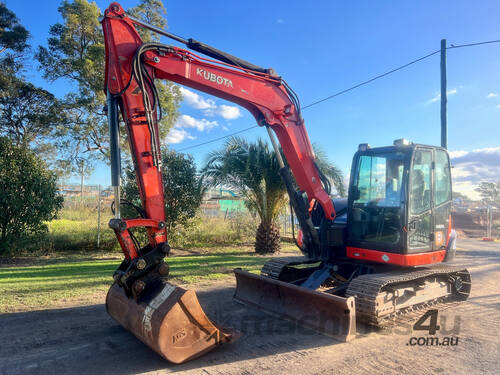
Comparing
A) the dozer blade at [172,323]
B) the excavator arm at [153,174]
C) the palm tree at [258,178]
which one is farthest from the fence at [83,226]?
the dozer blade at [172,323]

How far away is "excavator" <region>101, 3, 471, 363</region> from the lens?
3951mm

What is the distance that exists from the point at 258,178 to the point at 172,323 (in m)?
7.93

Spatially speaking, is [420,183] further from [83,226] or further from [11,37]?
[11,37]

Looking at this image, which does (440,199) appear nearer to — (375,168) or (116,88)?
(375,168)

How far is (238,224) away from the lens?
46.0 ft

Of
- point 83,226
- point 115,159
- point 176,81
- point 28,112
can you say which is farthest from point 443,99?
point 28,112

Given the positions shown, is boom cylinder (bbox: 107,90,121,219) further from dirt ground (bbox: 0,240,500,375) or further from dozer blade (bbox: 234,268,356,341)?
dozer blade (bbox: 234,268,356,341)

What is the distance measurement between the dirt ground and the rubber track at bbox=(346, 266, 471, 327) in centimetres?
22

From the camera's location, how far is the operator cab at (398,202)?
17.3ft

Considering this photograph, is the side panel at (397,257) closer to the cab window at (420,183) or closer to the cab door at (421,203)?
the cab door at (421,203)

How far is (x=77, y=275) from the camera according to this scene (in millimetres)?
7836

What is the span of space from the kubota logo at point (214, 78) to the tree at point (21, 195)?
7649 mm

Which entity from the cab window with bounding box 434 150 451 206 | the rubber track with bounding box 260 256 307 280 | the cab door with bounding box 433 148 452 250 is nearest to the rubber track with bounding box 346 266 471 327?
the cab door with bounding box 433 148 452 250

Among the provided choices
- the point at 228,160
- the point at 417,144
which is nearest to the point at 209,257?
the point at 228,160
